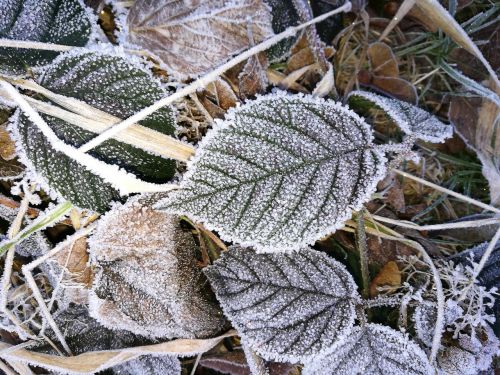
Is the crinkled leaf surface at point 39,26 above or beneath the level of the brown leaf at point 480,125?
above

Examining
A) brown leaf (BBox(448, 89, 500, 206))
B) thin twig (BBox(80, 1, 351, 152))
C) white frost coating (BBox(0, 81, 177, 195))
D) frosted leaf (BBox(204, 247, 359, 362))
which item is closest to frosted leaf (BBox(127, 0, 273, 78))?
thin twig (BBox(80, 1, 351, 152))

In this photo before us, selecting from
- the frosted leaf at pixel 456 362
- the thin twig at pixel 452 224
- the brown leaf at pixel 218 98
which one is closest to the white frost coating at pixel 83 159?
the brown leaf at pixel 218 98

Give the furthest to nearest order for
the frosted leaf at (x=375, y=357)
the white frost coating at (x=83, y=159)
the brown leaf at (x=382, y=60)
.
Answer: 1. the brown leaf at (x=382, y=60)
2. the frosted leaf at (x=375, y=357)
3. the white frost coating at (x=83, y=159)

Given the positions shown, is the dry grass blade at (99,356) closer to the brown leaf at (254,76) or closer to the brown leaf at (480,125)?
the brown leaf at (254,76)

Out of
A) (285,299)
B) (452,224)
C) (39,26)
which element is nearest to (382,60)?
(452,224)

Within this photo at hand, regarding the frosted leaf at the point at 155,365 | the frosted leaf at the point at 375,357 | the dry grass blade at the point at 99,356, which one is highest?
the dry grass blade at the point at 99,356

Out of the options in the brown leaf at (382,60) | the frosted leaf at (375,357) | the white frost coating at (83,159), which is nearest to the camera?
the white frost coating at (83,159)
